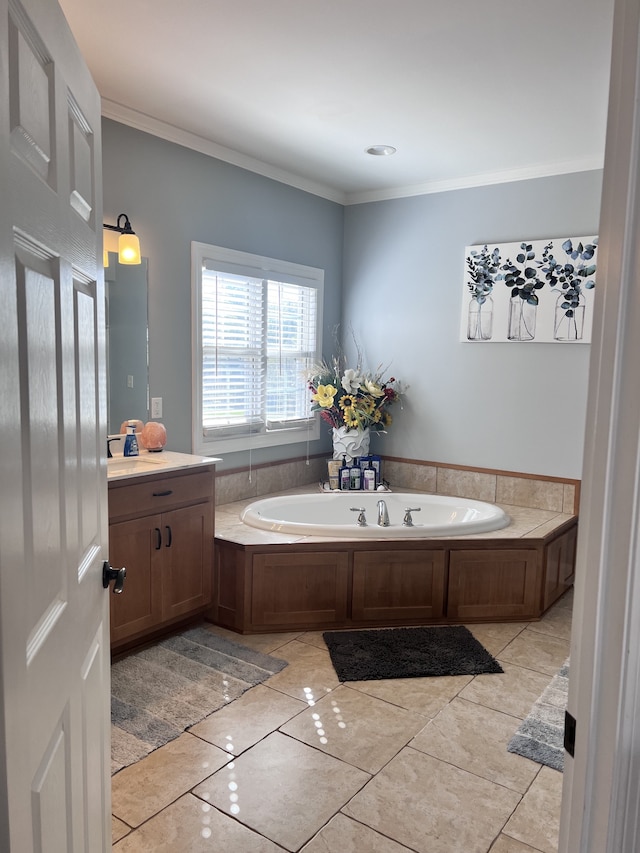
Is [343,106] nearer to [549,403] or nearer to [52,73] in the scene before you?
[549,403]

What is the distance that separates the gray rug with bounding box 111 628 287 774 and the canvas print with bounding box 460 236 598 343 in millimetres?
2626

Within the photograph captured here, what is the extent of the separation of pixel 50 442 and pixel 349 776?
1823mm

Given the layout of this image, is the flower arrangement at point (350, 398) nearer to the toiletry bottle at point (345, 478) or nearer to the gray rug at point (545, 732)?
the toiletry bottle at point (345, 478)

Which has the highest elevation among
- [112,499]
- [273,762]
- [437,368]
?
[437,368]

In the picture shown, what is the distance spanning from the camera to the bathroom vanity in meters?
2.95

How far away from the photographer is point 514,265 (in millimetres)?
4297

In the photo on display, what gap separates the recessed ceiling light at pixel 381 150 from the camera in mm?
3879

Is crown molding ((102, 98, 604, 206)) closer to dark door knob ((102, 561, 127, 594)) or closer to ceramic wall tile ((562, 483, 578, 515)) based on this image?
ceramic wall tile ((562, 483, 578, 515))

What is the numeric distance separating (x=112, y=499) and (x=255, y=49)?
200 cm

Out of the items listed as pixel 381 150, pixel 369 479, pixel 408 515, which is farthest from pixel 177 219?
pixel 408 515

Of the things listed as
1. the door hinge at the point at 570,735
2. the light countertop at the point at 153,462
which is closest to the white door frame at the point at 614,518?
the door hinge at the point at 570,735

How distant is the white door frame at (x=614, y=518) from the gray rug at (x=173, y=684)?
6.39 feet

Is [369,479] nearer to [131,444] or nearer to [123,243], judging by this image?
[131,444]

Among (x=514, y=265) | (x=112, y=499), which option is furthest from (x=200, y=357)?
(x=514, y=265)
